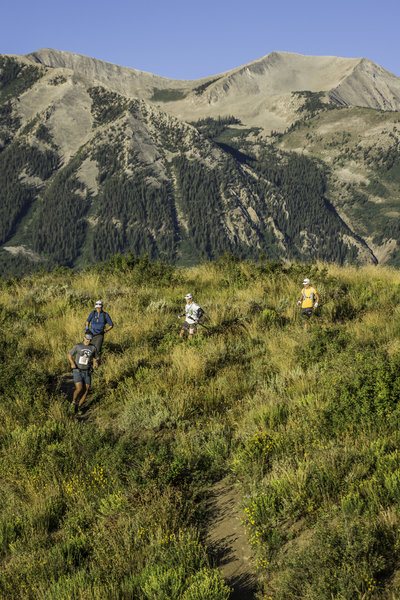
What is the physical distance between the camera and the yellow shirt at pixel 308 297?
10.7 meters

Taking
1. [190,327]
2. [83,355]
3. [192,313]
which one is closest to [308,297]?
[192,313]

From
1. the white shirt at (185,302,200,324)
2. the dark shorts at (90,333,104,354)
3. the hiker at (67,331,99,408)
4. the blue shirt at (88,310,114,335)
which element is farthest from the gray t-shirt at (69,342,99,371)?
the white shirt at (185,302,200,324)

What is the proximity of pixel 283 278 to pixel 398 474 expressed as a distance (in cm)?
1028

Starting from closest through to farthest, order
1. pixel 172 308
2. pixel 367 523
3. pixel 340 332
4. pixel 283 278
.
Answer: pixel 367 523 → pixel 340 332 → pixel 172 308 → pixel 283 278

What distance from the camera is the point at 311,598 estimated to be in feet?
10.5

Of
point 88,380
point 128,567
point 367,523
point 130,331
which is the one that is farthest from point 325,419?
point 130,331

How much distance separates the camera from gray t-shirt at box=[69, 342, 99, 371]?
8.41 m

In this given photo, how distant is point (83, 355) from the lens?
337 inches

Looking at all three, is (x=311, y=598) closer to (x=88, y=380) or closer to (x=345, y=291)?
(x=88, y=380)

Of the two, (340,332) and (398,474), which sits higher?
(340,332)

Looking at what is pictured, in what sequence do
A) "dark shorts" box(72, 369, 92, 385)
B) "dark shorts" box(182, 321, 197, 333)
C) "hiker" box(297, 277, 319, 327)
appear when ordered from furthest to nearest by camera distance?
"hiker" box(297, 277, 319, 327) < "dark shorts" box(182, 321, 197, 333) < "dark shorts" box(72, 369, 92, 385)

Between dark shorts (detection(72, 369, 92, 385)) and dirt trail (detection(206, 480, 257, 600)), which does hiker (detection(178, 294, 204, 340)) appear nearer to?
dark shorts (detection(72, 369, 92, 385))

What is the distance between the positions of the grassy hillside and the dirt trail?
0.11 m

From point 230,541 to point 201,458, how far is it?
1.35 m
